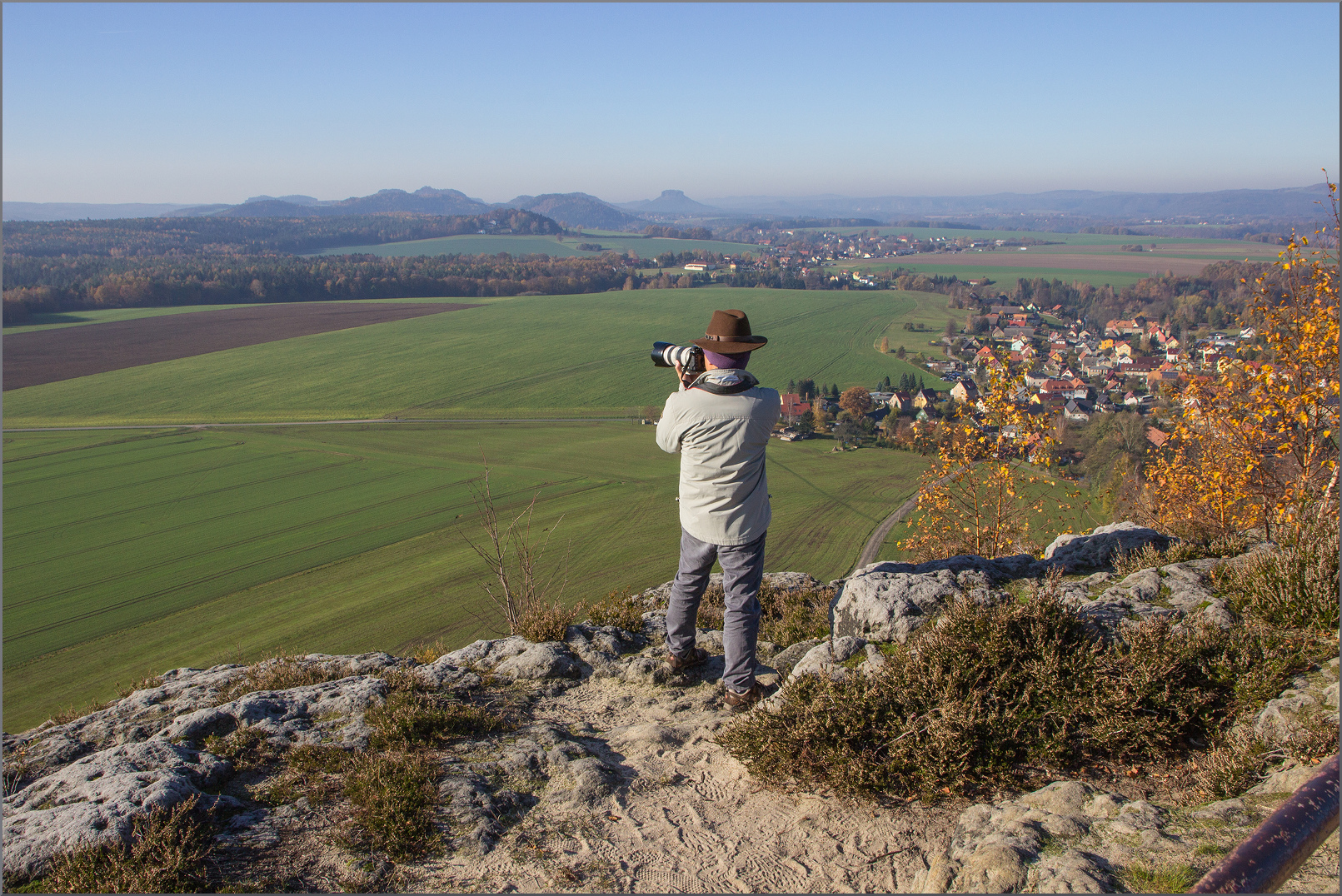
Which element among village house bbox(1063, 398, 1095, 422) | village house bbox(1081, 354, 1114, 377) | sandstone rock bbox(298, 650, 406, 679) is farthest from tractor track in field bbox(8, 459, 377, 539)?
village house bbox(1081, 354, 1114, 377)

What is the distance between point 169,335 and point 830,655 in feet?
265

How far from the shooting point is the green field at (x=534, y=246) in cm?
14450

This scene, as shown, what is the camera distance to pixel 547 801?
3.85 meters

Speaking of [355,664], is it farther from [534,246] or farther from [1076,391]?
[534,246]

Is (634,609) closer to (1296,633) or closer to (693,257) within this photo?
(1296,633)

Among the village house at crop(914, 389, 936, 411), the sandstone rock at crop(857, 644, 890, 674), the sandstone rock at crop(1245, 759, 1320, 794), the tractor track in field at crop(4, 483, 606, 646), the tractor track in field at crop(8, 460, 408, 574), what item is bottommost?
Answer: the tractor track in field at crop(4, 483, 606, 646)

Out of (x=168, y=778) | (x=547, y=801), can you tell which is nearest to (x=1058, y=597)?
(x=547, y=801)

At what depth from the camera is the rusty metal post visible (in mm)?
1609

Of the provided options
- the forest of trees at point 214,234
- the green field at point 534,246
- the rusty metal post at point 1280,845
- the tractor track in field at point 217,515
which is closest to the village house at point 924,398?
the tractor track in field at point 217,515

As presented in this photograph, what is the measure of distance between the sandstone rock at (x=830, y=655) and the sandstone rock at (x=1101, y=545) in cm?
281

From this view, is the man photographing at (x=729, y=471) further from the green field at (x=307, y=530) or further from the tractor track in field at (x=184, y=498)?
the tractor track in field at (x=184, y=498)

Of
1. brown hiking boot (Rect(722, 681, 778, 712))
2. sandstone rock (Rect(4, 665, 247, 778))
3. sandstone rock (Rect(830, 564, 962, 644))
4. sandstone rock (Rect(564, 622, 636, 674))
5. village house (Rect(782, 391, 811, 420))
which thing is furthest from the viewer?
village house (Rect(782, 391, 811, 420))

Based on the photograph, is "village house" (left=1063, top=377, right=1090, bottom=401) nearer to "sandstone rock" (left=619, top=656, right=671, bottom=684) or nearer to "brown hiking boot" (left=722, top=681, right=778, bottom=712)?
"sandstone rock" (left=619, top=656, right=671, bottom=684)

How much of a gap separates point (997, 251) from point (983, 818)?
170582 mm
